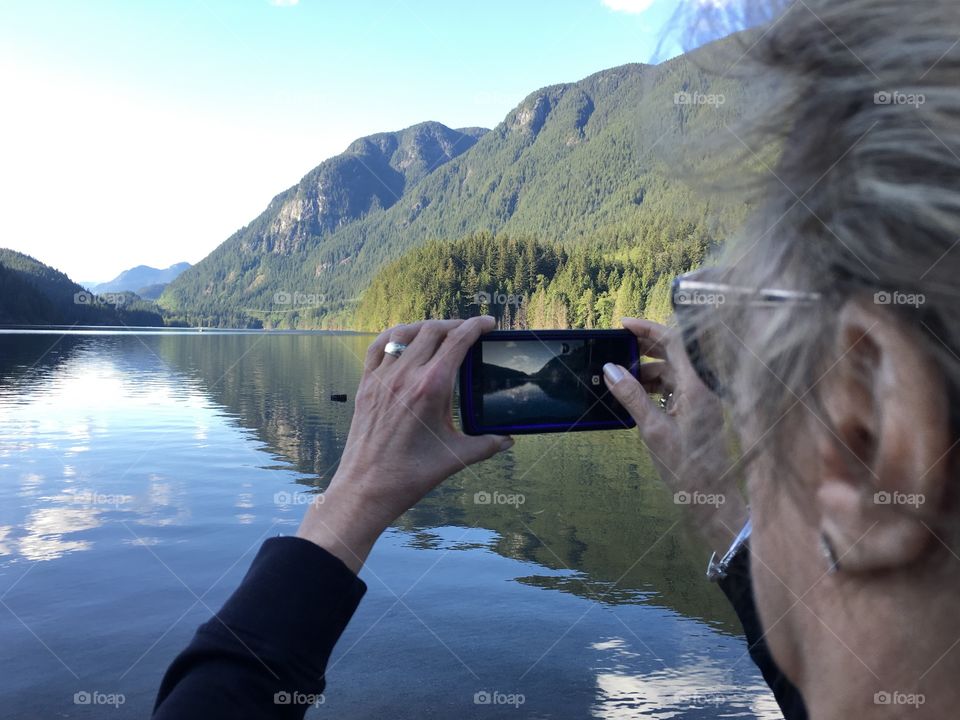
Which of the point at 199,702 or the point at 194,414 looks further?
the point at 194,414

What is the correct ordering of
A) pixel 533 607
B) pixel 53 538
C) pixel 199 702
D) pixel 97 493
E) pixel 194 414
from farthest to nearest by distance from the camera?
pixel 194 414
pixel 97 493
pixel 53 538
pixel 533 607
pixel 199 702

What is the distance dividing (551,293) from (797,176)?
102m

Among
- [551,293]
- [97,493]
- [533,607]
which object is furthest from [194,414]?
[551,293]

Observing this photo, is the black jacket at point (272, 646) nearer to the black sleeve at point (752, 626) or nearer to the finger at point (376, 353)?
the black sleeve at point (752, 626)

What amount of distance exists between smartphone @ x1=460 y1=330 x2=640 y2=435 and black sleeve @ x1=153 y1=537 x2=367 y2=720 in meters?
0.57

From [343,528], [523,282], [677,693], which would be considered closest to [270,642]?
[343,528]

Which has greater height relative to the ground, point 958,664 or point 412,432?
point 412,432

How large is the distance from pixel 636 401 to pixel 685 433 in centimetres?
31

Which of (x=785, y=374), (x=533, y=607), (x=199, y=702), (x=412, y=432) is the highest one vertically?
(x=785, y=374)

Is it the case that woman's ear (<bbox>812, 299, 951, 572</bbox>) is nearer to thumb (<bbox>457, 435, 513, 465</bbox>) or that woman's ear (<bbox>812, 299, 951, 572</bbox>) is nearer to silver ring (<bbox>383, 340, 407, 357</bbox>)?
thumb (<bbox>457, 435, 513, 465</bbox>)

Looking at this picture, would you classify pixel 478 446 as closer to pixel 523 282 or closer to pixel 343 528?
pixel 343 528

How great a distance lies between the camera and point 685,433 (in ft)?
4.35

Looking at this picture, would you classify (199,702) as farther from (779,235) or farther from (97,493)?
Answer: (97,493)

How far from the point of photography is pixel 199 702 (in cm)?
113
